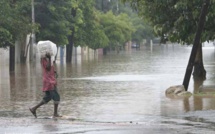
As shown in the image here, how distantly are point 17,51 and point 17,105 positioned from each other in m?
42.5

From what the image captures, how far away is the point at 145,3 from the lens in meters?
23.0

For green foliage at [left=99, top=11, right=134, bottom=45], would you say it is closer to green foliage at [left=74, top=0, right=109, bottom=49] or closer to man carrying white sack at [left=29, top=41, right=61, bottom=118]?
green foliage at [left=74, top=0, right=109, bottom=49]

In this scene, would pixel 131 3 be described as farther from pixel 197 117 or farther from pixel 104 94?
pixel 197 117

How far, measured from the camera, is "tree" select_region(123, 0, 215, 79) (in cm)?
2125

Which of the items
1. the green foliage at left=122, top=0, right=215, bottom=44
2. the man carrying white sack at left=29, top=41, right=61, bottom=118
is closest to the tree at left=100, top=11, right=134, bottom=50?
the green foliage at left=122, top=0, right=215, bottom=44

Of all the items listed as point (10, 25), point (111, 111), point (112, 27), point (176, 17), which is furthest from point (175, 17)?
point (112, 27)

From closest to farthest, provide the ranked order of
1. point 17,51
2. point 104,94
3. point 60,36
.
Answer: point 104,94 → point 60,36 → point 17,51

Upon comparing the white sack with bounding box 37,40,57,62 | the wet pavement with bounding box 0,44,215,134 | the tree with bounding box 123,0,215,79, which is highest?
the tree with bounding box 123,0,215,79

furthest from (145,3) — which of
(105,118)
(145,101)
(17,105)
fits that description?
(105,118)

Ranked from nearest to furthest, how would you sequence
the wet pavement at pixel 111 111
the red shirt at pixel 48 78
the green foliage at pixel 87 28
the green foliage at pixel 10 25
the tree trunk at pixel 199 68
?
the wet pavement at pixel 111 111 → the red shirt at pixel 48 78 → the tree trunk at pixel 199 68 → the green foliage at pixel 10 25 → the green foliage at pixel 87 28

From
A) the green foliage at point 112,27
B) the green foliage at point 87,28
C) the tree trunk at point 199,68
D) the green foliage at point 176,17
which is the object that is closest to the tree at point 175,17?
the green foliage at point 176,17

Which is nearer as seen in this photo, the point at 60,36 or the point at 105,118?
the point at 105,118

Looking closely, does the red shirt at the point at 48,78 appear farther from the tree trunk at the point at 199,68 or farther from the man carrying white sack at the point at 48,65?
the tree trunk at the point at 199,68

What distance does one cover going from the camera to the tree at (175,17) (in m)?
21.2
